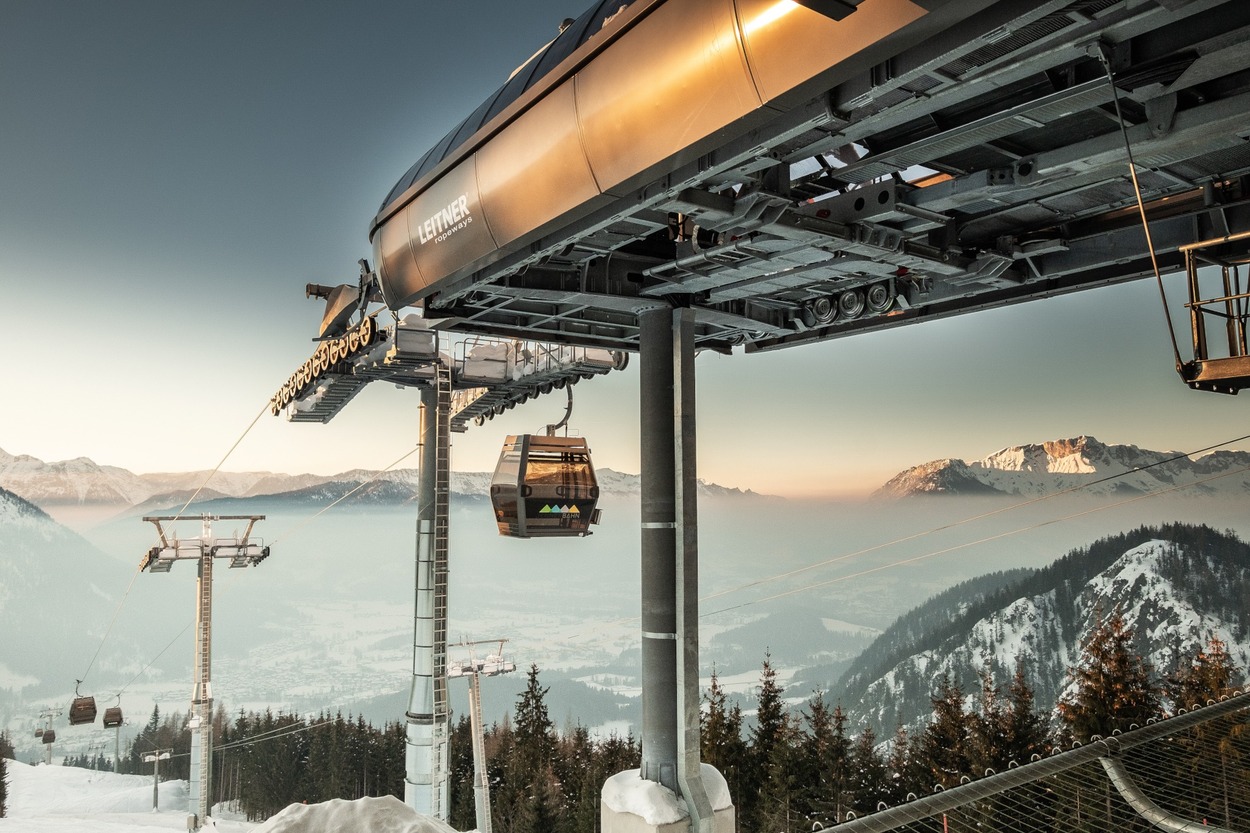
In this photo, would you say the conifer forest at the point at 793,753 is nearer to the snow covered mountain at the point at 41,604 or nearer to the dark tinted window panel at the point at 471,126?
the snow covered mountain at the point at 41,604

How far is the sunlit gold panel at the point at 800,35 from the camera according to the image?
3441mm

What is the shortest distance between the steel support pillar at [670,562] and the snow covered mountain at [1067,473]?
28450 mm

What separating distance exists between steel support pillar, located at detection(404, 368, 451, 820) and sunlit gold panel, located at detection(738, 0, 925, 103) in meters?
15.0

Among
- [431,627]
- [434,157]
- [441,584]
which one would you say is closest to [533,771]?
[431,627]

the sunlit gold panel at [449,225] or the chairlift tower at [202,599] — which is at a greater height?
the sunlit gold panel at [449,225]

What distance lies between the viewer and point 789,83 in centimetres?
393

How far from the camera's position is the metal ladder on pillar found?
18469mm

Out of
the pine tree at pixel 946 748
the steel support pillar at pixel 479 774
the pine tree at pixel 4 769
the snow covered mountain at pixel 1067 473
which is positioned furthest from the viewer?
the pine tree at pixel 4 769

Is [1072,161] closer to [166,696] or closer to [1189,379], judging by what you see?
[1189,379]

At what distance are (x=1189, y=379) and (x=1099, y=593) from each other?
42.3m

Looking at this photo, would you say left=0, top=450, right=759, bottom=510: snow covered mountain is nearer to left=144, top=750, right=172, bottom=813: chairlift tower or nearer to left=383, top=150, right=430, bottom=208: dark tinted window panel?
left=144, top=750, right=172, bottom=813: chairlift tower

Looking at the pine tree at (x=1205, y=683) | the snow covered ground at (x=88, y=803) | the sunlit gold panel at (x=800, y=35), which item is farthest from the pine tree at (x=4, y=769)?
the pine tree at (x=1205, y=683)

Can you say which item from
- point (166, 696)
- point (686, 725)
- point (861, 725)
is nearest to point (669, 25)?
point (686, 725)

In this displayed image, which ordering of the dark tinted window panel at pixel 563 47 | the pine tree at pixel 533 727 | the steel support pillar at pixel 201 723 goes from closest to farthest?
the dark tinted window panel at pixel 563 47 < the steel support pillar at pixel 201 723 < the pine tree at pixel 533 727
